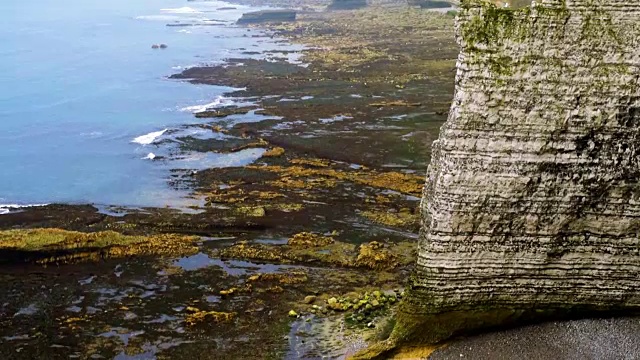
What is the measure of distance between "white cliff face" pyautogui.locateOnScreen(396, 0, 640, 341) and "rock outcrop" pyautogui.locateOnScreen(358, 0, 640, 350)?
3 centimetres

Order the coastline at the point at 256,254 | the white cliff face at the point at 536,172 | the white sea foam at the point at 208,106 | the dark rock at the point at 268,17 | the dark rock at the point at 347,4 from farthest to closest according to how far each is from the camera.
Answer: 1. the dark rock at the point at 347,4
2. the dark rock at the point at 268,17
3. the white sea foam at the point at 208,106
4. the coastline at the point at 256,254
5. the white cliff face at the point at 536,172

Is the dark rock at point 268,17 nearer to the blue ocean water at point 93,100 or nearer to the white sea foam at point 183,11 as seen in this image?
the blue ocean water at point 93,100

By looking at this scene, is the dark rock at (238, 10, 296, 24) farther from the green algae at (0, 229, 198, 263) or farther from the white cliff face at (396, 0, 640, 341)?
the white cliff face at (396, 0, 640, 341)

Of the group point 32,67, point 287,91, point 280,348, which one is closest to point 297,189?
point 280,348

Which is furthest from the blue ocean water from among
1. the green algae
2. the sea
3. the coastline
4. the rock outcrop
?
the rock outcrop

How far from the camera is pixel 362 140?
3769 centimetres

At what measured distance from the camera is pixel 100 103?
171ft

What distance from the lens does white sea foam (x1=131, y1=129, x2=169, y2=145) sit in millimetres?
41169

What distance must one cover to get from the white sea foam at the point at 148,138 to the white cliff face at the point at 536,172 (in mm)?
29049

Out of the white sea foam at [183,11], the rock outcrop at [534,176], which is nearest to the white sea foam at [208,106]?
the rock outcrop at [534,176]

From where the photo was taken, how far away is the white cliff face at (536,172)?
559 inches

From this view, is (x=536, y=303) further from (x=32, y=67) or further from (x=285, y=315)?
(x=32, y=67)

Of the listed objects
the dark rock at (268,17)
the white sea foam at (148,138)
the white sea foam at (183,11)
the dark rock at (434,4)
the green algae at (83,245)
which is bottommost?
the green algae at (83,245)

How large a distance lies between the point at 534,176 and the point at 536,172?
107 millimetres
